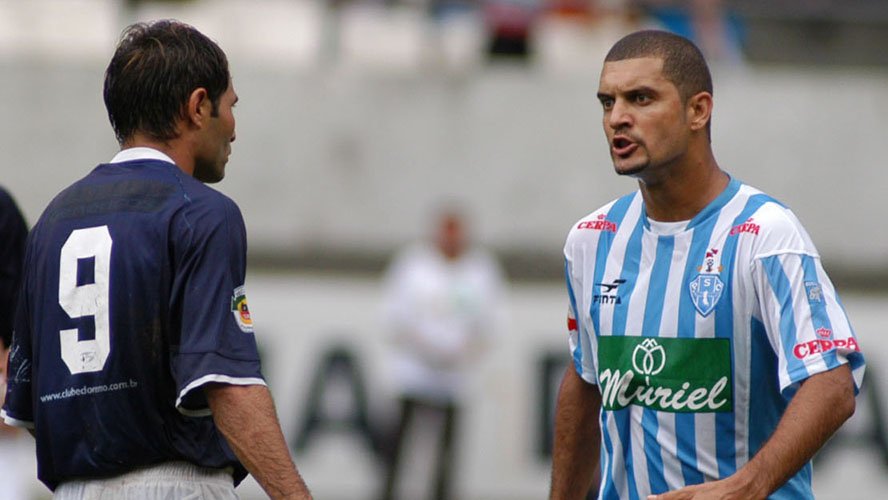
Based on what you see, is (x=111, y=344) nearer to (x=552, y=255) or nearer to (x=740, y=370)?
(x=740, y=370)

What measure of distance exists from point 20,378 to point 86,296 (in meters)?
0.44

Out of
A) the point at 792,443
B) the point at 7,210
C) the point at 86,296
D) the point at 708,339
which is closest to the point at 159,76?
the point at 86,296

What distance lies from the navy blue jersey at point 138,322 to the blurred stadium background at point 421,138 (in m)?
8.66

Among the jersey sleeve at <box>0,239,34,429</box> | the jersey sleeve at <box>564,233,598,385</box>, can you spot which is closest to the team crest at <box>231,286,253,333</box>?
the jersey sleeve at <box>0,239,34,429</box>

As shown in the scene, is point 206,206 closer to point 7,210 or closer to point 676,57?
point 7,210

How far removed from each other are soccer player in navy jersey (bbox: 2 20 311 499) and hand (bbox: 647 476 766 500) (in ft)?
3.27

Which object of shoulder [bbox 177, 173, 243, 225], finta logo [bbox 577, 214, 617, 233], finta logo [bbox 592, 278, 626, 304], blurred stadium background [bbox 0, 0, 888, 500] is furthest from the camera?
blurred stadium background [bbox 0, 0, 888, 500]

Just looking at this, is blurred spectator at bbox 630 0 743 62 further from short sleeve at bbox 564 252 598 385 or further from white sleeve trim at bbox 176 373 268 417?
white sleeve trim at bbox 176 373 268 417

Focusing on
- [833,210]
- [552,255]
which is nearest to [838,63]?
[833,210]

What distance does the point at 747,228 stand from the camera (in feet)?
14.3

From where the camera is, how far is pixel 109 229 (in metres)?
4.07

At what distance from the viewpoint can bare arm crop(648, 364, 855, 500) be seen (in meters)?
4.05

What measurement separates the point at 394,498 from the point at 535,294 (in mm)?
2127

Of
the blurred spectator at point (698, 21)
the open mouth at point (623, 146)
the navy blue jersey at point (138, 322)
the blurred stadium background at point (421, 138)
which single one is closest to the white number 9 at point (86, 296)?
the navy blue jersey at point (138, 322)
